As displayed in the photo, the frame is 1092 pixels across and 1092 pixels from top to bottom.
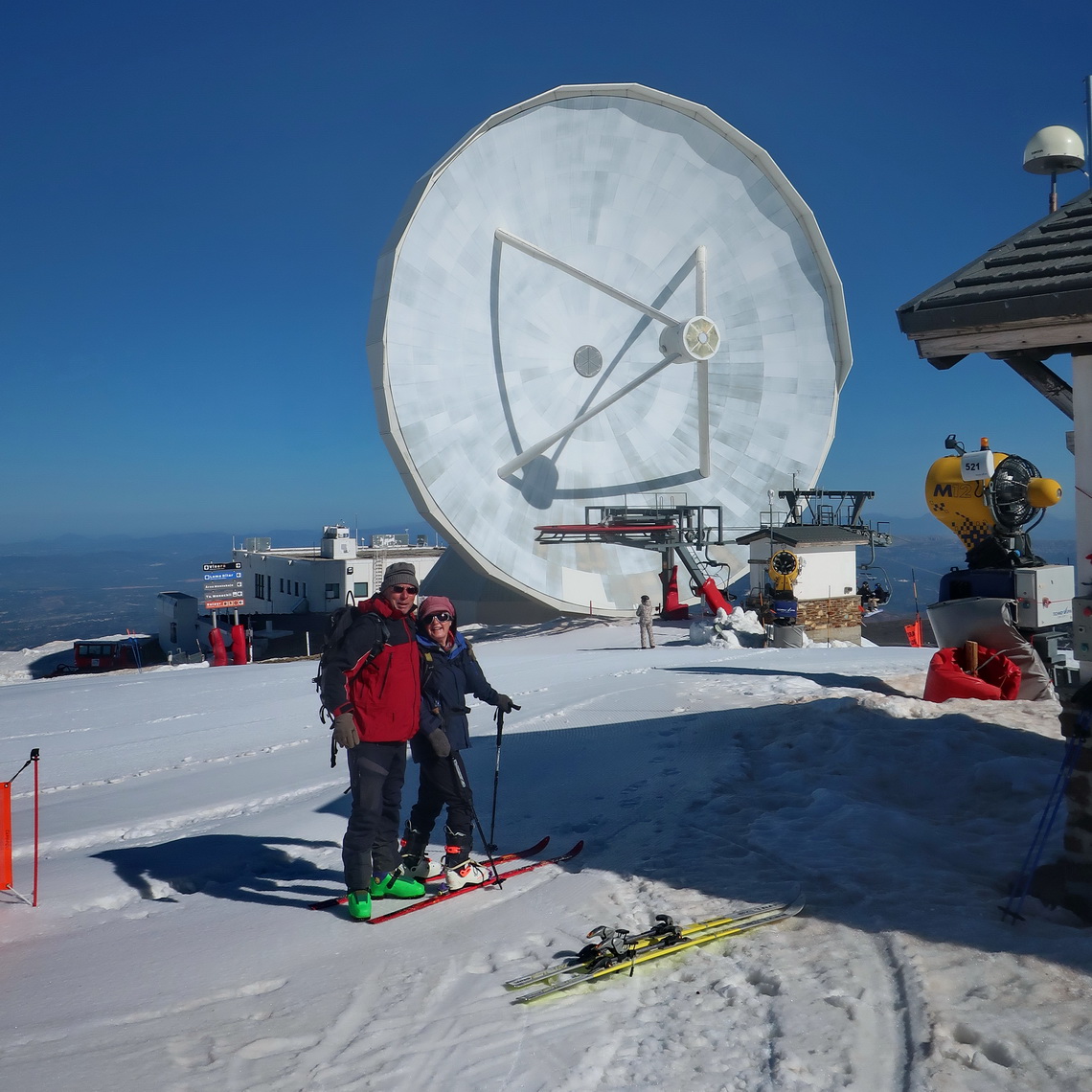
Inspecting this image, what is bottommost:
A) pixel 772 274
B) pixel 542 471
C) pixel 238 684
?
pixel 238 684

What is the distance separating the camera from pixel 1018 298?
5086 mm

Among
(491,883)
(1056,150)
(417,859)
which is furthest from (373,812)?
(1056,150)

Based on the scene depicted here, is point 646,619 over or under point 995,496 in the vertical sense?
under

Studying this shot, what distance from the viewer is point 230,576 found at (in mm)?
32594

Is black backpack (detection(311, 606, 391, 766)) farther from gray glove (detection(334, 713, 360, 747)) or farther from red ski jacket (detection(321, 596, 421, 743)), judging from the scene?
gray glove (detection(334, 713, 360, 747))

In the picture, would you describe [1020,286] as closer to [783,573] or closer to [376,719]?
[376,719]

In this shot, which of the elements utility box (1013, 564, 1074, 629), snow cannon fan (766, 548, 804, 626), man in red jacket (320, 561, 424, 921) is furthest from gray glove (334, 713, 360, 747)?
snow cannon fan (766, 548, 804, 626)

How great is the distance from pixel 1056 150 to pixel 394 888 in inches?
376

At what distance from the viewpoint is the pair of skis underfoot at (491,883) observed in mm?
4938

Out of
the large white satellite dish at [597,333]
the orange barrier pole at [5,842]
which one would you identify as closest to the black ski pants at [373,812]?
the orange barrier pole at [5,842]

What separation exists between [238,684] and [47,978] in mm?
11045

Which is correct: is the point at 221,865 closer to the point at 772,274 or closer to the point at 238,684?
the point at 238,684

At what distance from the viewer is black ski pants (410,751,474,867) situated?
5367 millimetres

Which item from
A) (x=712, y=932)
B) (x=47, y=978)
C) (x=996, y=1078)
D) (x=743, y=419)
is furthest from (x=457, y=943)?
(x=743, y=419)
